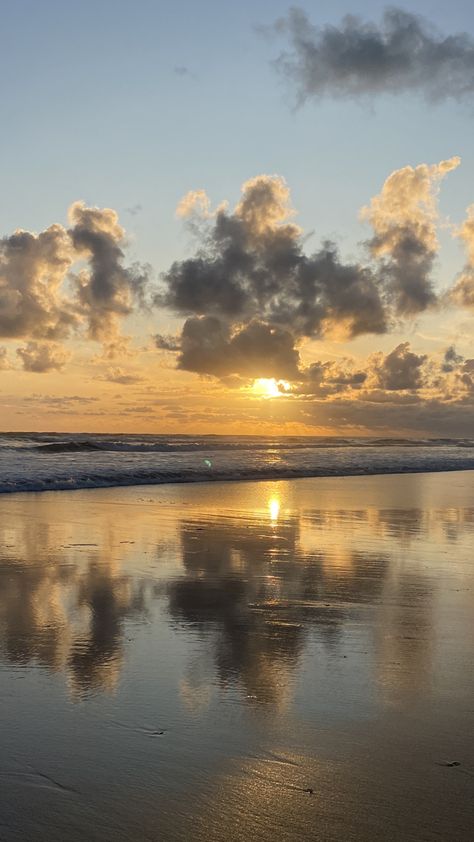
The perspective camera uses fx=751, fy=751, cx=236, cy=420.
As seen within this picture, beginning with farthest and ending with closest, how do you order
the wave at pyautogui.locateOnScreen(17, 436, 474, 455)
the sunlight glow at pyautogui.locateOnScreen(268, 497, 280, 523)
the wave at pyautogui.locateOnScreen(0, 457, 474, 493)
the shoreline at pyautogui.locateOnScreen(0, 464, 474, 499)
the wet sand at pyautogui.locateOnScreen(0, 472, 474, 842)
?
the wave at pyautogui.locateOnScreen(17, 436, 474, 455) → the wave at pyautogui.locateOnScreen(0, 457, 474, 493) → the shoreline at pyautogui.locateOnScreen(0, 464, 474, 499) → the sunlight glow at pyautogui.locateOnScreen(268, 497, 280, 523) → the wet sand at pyautogui.locateOnScreen(0, 472, 474, 842)

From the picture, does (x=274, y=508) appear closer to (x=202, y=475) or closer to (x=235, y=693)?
(x=202, y=475)

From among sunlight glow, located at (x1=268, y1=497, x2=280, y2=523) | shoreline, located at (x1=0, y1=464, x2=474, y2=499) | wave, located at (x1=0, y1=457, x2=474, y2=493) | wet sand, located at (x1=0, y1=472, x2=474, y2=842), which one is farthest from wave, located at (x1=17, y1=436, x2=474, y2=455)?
wet sand, located at (x1=0, y1=472, x2=474, y2=842)

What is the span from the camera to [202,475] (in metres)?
30.5

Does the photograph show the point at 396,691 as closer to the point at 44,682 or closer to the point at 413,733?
the point at 413,733

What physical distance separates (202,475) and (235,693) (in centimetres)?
2542

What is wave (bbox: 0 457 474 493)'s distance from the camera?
2403 cm

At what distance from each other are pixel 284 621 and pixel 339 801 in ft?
11.9

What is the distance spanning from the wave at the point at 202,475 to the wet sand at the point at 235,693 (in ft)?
41.2

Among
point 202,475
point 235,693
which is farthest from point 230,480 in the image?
point 235,693

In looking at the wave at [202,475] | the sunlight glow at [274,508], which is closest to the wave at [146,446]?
the wave at [202,475]

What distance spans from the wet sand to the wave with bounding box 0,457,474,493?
12.6m

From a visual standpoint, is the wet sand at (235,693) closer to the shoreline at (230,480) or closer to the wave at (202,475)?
the shoreline at (230,480)

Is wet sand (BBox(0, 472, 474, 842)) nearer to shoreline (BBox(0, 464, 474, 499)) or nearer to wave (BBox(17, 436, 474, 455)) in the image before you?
shoreline (BBox(0, 464, 474, 499))

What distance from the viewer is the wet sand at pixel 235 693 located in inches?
141
